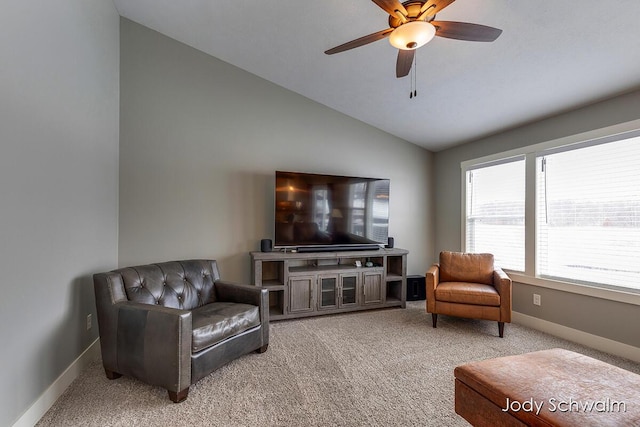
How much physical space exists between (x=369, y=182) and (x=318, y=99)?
1.36 m

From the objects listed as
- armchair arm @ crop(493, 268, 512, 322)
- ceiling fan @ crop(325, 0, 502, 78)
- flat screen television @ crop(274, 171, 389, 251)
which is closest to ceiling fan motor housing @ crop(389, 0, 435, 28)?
ceiling fan @ crop(325, 0, 502, 78)

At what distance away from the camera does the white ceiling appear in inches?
84.4

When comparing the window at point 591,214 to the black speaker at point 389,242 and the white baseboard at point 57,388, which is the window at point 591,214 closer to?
the black speaker at point 389,242

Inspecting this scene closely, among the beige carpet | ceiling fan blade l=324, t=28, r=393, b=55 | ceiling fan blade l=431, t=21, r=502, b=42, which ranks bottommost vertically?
the beige carpet

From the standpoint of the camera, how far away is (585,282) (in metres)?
2.95

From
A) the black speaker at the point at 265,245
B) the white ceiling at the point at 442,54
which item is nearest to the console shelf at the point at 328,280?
the black speaker at the point at 265,245

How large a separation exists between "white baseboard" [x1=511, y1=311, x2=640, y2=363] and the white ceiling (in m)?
2.28

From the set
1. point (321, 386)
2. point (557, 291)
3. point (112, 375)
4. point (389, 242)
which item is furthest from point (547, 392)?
point (389, 242)

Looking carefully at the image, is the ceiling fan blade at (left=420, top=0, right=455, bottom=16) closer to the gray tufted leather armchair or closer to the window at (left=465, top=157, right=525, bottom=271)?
the gray tufted leather armchair

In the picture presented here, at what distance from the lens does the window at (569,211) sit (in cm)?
266

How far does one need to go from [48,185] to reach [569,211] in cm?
455

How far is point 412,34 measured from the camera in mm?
1716

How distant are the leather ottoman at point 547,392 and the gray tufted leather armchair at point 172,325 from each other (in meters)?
1.62

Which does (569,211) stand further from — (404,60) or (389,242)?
(404,60)
